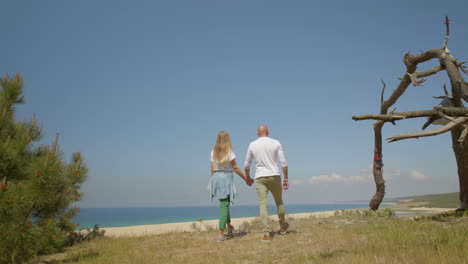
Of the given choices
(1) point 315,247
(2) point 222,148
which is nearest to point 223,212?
(2) point 222,148

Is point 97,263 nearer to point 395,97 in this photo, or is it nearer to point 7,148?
point 7,148

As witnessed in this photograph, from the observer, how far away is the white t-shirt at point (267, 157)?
696cm

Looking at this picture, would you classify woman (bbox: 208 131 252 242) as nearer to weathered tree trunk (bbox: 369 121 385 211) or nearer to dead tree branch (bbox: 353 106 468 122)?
dead tree branch (bbox: 353 106 468 122)

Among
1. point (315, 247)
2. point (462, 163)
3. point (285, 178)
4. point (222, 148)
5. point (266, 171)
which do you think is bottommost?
point (315, 247)

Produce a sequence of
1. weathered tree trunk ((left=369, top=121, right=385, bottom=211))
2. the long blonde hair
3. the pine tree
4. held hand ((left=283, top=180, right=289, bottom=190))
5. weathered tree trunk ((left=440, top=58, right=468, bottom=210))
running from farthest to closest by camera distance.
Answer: weathered tree trunk ((left=369, top=121, right=385, bottom=211))
weathered tree trunk ((left=440, top=58, right=468, bottom=210))
the long blonde hair
held hand ((left=283, top=180, right=289, bottom=190))
the pine tree

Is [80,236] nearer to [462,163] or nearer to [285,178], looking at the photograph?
[285,178]

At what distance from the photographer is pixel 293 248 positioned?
5.95 meters

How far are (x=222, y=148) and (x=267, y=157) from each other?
1.24 m

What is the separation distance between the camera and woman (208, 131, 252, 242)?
7.55 meters

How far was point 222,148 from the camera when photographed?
24.7 ft

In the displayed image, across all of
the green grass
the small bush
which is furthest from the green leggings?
the small bush

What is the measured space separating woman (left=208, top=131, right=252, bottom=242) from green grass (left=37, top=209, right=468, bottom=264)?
0.73 m

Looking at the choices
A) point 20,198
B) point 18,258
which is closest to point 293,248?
point 20,198

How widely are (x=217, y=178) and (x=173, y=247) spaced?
2010 millimetres
